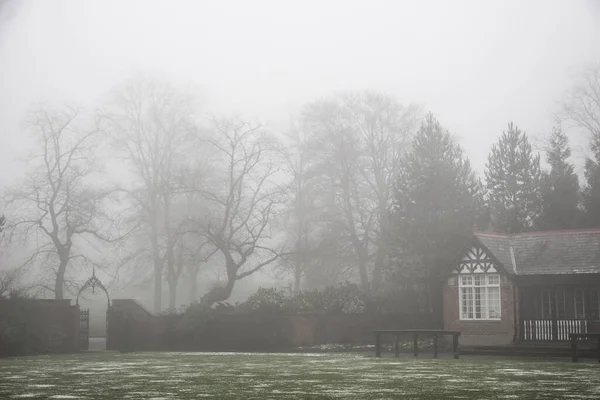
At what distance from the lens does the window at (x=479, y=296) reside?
36.3 meters

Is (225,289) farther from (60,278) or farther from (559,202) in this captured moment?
(559,202)

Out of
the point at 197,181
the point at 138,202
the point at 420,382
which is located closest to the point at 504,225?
the point at 197,181

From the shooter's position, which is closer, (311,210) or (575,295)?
(575,295)

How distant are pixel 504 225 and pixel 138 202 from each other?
70.3ft

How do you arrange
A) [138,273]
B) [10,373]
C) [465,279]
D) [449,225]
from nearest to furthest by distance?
[10,373]
[465,279]
[449,225]
[138,273]

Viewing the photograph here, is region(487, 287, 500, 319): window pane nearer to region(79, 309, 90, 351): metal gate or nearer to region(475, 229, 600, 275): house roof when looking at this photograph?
region(475, 229, 600, 275): house roof

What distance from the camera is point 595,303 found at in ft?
112

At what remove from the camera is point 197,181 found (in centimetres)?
4516

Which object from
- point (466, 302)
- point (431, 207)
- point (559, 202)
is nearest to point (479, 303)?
point (466, 302)

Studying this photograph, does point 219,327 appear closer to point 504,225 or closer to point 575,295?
point 575,295

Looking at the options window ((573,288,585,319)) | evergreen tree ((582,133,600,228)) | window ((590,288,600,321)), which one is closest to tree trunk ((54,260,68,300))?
window ((573,288,585,319))

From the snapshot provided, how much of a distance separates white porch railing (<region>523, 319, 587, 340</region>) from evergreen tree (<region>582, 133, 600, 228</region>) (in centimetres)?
1444

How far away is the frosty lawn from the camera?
1418 cm

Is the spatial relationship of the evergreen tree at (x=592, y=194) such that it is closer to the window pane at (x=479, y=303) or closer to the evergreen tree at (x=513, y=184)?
the evergreen tree at (x=513, y=184)
